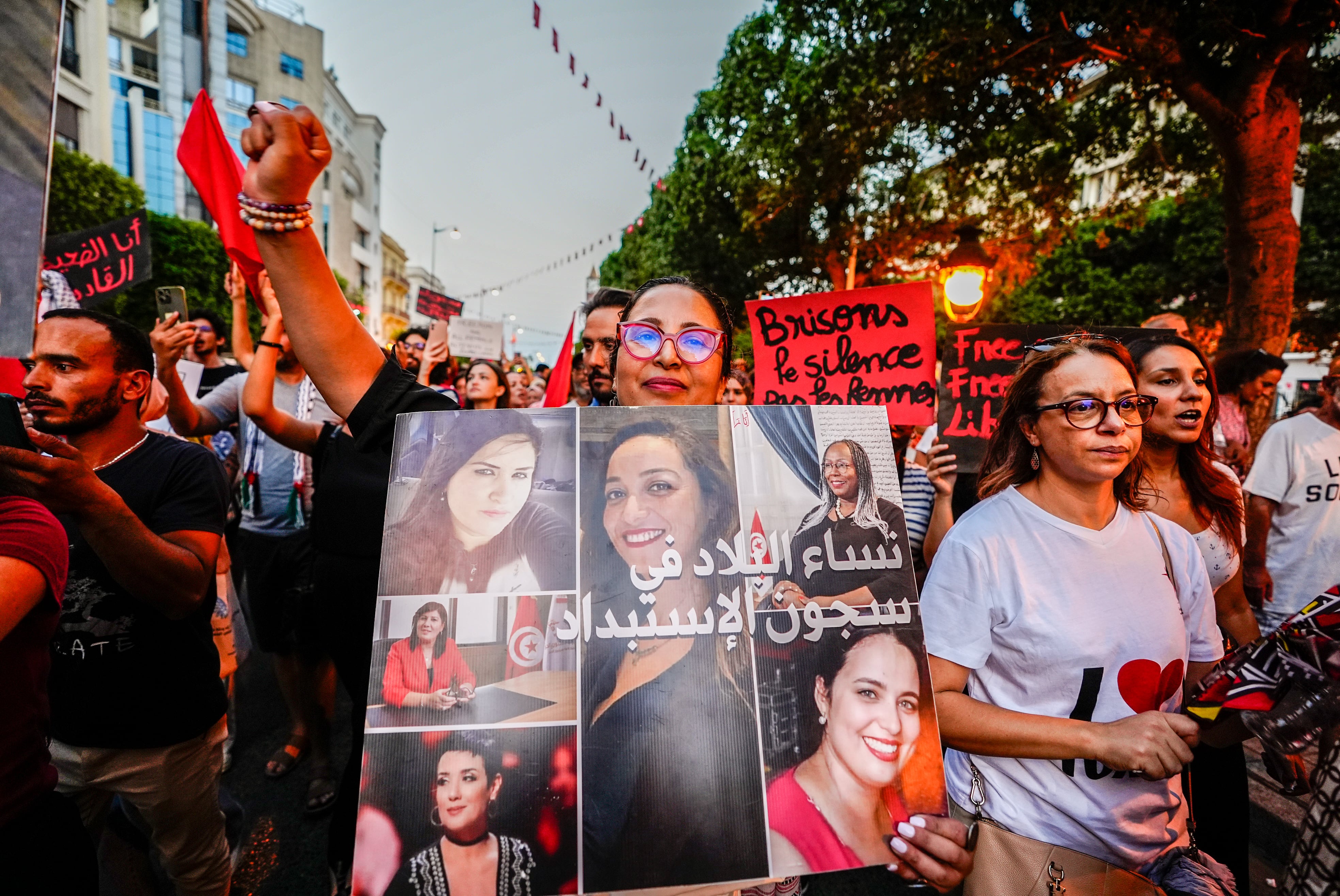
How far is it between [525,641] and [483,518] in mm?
227

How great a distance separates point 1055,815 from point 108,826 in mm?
2926

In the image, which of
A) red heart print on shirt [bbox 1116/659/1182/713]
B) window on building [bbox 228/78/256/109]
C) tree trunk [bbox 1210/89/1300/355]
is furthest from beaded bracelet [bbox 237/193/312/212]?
window on building [bbox 228/78/256/109]

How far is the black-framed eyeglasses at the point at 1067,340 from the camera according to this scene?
5.73 ft

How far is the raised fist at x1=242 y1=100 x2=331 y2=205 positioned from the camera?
1.20m

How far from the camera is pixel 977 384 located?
2938mm

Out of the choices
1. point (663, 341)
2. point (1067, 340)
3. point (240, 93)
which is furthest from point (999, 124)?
point (240, 93)

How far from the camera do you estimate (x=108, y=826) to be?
2154 mm

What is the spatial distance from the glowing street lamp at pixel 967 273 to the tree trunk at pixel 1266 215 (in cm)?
203

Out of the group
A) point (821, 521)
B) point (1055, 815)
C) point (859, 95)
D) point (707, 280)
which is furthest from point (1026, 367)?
point (707, 280)

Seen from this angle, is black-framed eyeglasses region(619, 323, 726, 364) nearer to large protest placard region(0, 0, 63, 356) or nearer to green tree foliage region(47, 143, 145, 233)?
large protest placard region(0, 0, 63, 356)

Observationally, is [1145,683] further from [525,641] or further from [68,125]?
[68,125]

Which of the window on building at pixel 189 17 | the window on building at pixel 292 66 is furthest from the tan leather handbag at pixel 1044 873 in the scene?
the window on building at pixel 292 66

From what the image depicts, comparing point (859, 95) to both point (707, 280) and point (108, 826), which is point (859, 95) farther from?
point (707, 280)

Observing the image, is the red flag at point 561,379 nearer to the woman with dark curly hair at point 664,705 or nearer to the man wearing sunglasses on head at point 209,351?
the man wearing sunglasses on head at point 209,351
